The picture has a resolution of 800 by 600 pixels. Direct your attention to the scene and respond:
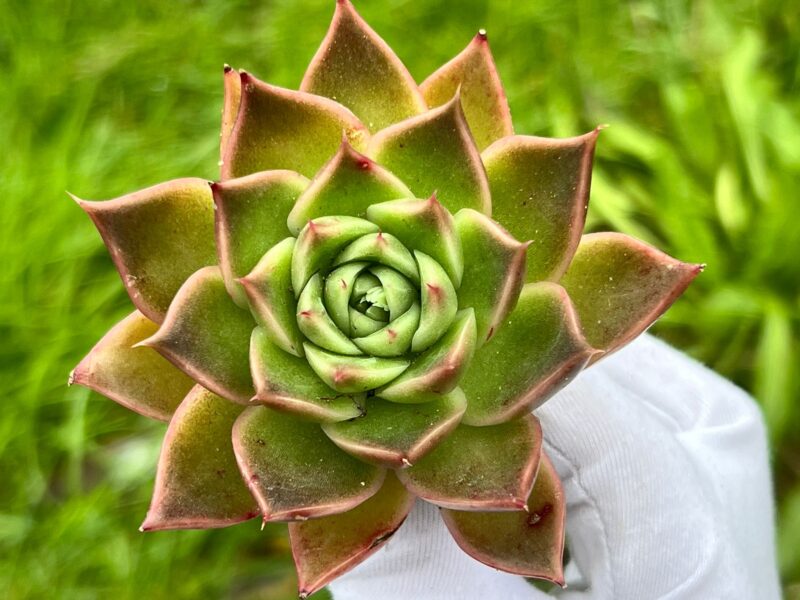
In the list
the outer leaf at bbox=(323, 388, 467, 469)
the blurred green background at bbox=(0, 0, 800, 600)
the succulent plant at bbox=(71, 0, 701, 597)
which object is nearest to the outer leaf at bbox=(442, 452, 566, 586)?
the succulent plant at bbox=(71, 0, 701, 597)

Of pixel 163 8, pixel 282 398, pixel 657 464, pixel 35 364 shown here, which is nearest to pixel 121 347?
pixel 282 398

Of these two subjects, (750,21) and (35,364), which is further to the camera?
(750,21)

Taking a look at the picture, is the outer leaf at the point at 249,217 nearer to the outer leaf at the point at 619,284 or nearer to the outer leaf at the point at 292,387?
the outer leaf at the point at 292,387

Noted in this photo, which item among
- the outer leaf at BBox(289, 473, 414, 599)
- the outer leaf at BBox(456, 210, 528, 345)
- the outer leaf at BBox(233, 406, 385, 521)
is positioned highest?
the outer leaf at BBox(456, 210, 528, 345)

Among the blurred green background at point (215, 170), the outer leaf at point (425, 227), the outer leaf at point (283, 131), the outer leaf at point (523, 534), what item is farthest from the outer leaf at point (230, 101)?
the blurred green background at point (215, 170)

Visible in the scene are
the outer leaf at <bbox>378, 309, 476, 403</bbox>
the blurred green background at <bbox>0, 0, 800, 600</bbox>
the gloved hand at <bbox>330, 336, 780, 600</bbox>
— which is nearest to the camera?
the outer leaf at <bbox>378, 309, 476, 403</bbox>

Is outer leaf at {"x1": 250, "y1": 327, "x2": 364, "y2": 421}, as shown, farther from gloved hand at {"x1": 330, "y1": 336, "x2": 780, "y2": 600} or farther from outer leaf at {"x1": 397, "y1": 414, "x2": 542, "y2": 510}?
gloved hand at {"x1": 330, "y1": 336, "x2": 780, "y2": 600}

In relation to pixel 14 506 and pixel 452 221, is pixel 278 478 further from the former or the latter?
pixel 14 506
